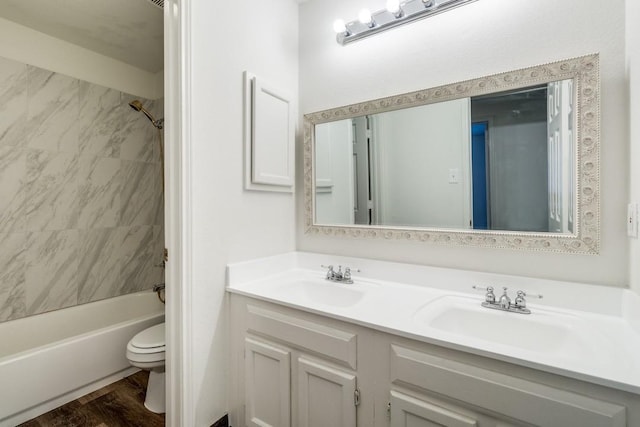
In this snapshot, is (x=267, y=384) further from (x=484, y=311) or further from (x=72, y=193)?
(x=72, y=193)

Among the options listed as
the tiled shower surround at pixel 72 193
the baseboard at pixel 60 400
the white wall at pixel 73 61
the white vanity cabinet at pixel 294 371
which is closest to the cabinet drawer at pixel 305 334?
the white vanity cabinet at pixel 294 371

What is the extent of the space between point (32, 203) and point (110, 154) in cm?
64

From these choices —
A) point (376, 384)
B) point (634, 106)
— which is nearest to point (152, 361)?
point (376, 384)

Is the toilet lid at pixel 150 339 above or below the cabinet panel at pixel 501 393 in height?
below

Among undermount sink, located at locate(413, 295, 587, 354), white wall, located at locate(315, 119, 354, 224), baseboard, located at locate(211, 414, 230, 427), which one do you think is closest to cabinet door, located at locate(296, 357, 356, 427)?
undermount sink, located at locate(413, 295, 587, 354)

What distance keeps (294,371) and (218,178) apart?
0.94m

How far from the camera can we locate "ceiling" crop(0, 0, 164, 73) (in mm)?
1816

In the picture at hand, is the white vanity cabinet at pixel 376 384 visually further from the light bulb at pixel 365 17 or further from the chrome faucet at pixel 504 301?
the light bulb at pixel 365 17

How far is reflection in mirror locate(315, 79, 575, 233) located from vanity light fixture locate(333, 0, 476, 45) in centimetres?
45

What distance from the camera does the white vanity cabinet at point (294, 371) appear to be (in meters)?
1.08

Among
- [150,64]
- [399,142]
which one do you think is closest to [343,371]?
[399,142]

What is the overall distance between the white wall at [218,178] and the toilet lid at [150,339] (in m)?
0.50

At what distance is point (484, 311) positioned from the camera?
116 centimetres

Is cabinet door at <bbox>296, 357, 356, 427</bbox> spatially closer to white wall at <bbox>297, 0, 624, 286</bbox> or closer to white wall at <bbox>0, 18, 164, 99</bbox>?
white wall at <bbox>297, 0, 624, 286</bbox>
